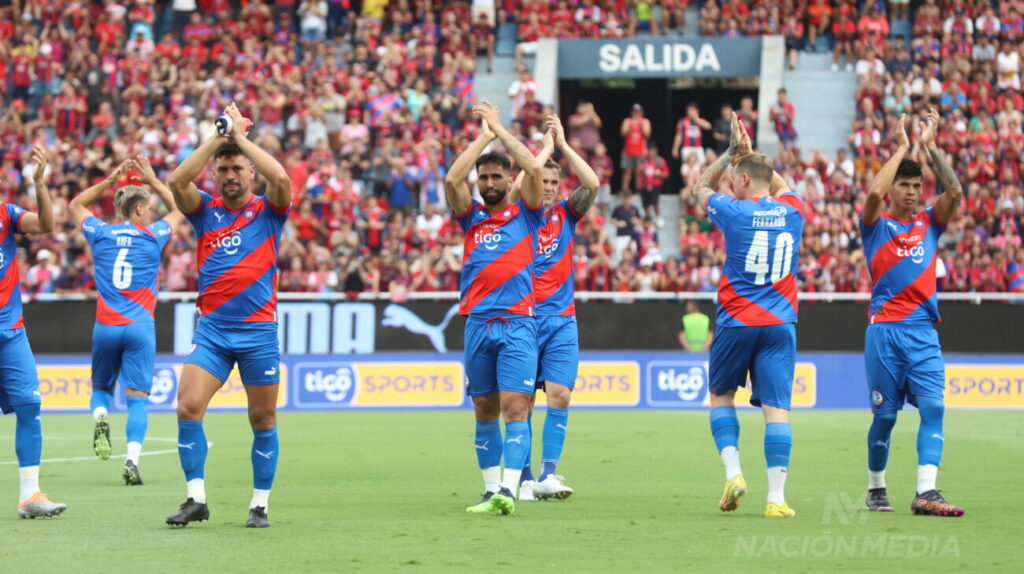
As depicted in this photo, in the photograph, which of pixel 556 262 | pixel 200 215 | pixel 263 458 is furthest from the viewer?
pixel 556 262

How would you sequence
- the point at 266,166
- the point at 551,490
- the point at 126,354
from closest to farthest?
the point at 266,166
the point at 551,490
the point at 126,354

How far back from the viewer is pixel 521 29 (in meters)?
35.3

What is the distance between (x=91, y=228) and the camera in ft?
44.7

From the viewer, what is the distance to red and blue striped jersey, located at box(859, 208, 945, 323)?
11.0m

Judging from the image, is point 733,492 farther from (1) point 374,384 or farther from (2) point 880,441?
(1) point 374,384

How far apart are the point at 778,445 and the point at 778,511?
1.50ft

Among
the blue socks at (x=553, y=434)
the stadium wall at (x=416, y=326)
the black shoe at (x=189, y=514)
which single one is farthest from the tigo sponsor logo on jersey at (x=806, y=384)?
the black shoe at (x=189, y=514)

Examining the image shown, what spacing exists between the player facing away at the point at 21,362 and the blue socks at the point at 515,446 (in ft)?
10.6

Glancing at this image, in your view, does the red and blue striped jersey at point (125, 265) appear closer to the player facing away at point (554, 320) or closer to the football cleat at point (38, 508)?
the football cleat at point (38, 508)

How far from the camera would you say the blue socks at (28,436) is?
10.8m

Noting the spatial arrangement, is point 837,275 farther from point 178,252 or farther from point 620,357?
point 178,252

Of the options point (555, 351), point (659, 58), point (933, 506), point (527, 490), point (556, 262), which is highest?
point (659, 58)

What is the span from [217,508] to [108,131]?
920 inches

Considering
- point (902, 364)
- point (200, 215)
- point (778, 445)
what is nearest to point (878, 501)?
point (902, 364)
